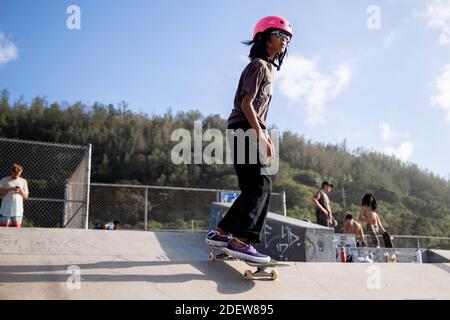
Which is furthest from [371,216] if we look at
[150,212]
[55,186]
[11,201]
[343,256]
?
[55,186]

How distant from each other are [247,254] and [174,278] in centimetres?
63

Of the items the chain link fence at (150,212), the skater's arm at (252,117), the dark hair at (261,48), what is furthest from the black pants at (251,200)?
the chain link fence at (150,212)

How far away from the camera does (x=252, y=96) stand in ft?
11.1

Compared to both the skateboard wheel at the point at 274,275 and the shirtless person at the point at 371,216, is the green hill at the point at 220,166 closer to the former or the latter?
the shirtless person at the point at 371,216

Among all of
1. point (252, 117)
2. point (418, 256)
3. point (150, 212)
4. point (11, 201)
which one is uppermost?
point (252, 117)

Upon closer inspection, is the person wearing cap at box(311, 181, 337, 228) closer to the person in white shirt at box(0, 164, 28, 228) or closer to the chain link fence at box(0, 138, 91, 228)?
the chain link fence at box(0, 138, 91, 228)

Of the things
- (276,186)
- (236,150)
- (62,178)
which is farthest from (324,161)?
(236,150)

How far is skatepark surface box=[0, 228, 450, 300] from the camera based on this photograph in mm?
2615

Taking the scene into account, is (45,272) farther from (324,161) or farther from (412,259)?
(324,161)

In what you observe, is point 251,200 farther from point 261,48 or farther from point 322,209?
point 322,209

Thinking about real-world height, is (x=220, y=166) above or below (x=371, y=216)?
above

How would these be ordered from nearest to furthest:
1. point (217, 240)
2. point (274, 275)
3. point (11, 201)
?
point (274, 275), point (217, 240), point (11, 201)

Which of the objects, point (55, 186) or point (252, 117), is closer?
point (252, 117)

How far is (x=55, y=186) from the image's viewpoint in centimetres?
2014
